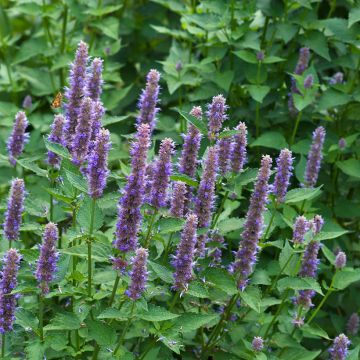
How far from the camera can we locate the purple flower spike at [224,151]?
370cm

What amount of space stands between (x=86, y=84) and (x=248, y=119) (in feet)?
6.38

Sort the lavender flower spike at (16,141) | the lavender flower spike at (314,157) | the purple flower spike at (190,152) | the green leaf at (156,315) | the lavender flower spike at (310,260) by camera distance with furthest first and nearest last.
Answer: the lavender flower spike at (314,157) → the lavender flower spike at (16,141) → the lavender flower spike at (310,260) → the purple flower spike at (190,152) → the green leaf at (156,315)

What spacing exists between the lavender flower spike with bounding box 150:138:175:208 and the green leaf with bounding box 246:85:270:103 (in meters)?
1.76

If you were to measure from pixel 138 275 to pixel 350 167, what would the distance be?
90.5 inches

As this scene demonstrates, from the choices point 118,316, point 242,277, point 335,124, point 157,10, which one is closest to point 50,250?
point 118,316

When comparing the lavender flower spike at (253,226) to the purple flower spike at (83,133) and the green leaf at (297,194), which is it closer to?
the green leaf at (297,194)

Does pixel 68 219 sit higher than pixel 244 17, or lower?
lower

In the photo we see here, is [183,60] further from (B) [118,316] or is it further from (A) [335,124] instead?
(B) [118,316]

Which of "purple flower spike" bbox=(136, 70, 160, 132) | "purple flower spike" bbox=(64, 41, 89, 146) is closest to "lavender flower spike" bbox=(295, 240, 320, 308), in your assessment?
"purple flower spike" bbox=(136, 70, 160, 132)

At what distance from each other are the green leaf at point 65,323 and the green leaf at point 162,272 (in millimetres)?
412

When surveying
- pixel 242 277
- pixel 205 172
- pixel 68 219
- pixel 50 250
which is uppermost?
pixel 205 172

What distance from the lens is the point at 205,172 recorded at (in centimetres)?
350

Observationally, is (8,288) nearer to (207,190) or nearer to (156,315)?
(156,315)

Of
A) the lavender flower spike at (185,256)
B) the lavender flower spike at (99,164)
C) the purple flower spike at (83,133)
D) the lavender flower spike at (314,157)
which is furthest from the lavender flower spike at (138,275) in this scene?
the lavender flower spike at (314,157)
